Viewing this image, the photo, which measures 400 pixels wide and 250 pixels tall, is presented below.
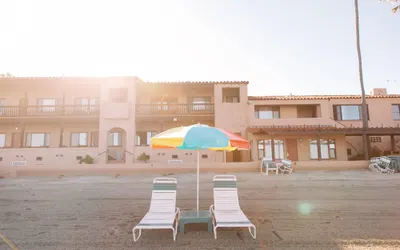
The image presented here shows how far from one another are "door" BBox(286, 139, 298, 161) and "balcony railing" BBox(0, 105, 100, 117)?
1731cm

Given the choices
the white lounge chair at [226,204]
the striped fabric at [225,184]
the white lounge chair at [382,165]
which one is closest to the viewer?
the white lounge chair at [226,204]

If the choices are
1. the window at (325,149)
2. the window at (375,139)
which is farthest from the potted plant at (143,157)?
the window at (375,139)

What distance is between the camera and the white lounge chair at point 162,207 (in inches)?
205

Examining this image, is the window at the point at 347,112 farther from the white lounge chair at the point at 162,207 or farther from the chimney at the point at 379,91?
the white lounge chair at the point at 162,207

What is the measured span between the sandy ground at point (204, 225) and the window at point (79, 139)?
37.1 ft

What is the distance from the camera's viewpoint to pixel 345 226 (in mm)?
5973

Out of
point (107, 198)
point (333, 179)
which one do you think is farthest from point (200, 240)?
point (333, 179)

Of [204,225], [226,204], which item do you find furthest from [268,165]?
[204,225]

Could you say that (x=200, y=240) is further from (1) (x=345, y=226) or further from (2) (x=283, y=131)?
(2) (x=283, y=131)

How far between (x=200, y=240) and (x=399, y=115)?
2698 cm

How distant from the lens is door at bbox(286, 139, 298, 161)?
21891mm

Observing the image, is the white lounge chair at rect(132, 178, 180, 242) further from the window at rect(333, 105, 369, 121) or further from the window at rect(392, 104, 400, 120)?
the window at rect(392, 104, 400, 120)

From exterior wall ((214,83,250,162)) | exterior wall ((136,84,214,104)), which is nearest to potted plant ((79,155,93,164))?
exterior wall ((136,84,214,104))

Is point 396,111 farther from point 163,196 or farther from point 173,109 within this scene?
Answer: point 163,196
